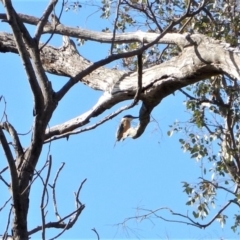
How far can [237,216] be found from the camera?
596 centimetres

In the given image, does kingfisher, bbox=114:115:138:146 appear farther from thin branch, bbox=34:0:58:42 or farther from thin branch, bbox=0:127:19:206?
thin branch, bbox=0:127:19:206

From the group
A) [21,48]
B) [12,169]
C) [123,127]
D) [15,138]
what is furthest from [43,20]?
[123,127]

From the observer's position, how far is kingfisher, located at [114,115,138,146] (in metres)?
3.89

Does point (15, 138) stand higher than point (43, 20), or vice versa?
point (43, 20)

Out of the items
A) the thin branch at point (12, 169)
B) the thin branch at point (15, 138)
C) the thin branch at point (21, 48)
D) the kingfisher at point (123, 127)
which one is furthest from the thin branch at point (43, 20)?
the kingfisher at point (123, 127)

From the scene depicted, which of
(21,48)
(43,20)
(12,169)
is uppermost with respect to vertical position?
(43,20)

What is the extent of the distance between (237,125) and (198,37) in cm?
267

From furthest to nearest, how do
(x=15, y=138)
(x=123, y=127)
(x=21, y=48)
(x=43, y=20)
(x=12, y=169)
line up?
(x=123, y=127)
(x=15, y=138)
(x=43, y=20)
(x=21, y=48)
(x=12, y=169)

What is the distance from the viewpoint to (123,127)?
13.0 ft

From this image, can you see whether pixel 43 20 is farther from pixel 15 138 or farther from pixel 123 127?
pixel 123 127

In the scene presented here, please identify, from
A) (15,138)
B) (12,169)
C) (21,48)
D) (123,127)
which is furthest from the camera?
(123,127)

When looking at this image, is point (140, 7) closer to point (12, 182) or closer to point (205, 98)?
point (205, 98)

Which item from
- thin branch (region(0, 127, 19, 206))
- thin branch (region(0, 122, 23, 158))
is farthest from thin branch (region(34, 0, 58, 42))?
thin branch (region(0, 127, 19, 206))

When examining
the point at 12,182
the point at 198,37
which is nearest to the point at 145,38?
the point at 198,37
